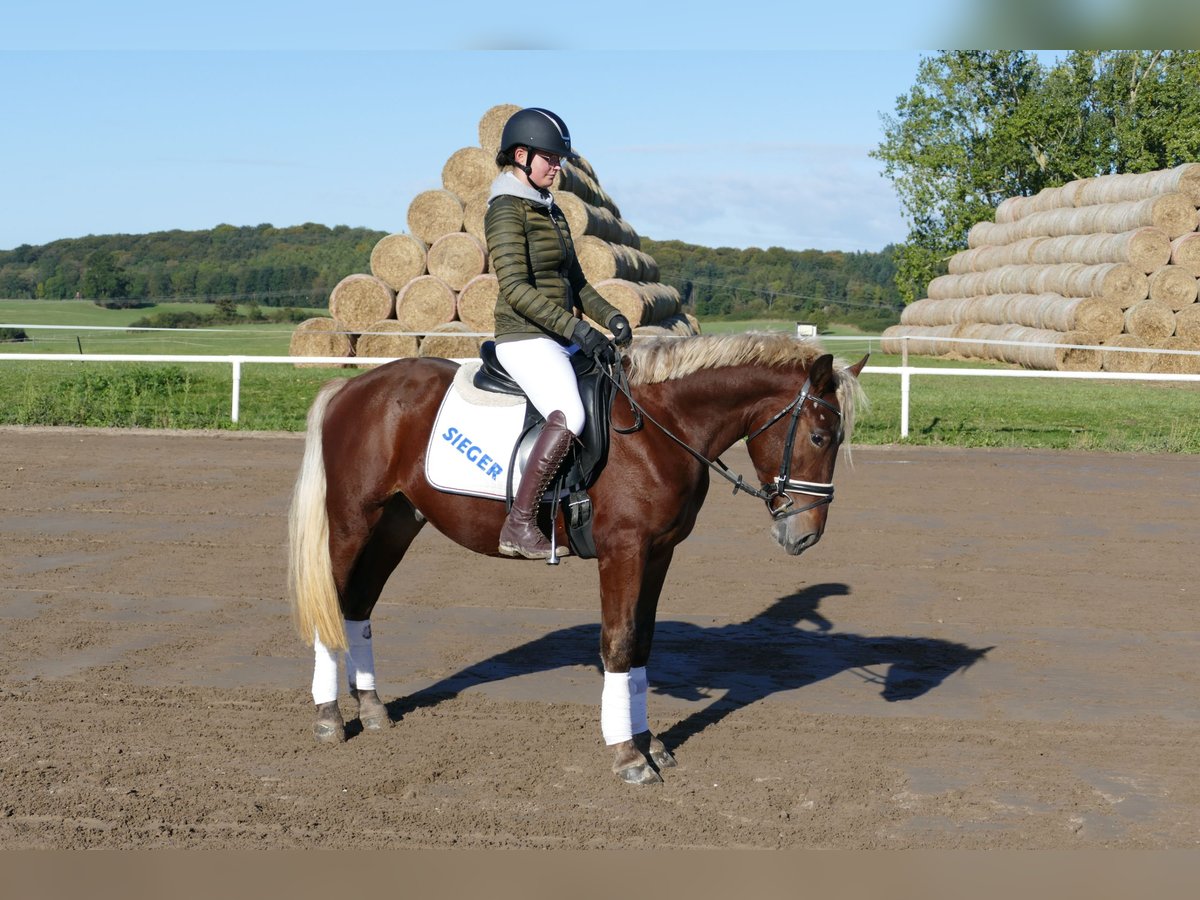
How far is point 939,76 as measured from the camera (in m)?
41.5

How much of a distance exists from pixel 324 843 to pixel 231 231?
2317 inches

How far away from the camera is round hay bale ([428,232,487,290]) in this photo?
65.6 feet

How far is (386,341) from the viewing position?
19953 mm

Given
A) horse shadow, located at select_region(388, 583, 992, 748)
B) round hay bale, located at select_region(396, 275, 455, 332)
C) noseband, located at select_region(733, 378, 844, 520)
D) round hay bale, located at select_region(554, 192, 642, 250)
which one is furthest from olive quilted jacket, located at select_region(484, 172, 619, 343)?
round hay bale, located at select_region(396, 275, 455, 332)

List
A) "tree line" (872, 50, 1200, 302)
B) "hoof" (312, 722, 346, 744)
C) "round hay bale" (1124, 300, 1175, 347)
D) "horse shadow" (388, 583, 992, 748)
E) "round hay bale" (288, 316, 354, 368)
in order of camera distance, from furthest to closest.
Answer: "tree line" (872, 50, 1200, 302) < "round hay bale" (1124, 300, 1175, 347) < "round hay bale" (288, 316, 354, 368) < "horse shadow" (388, 583, 992, 748) < "hoof" (312, 722, 346, 744)

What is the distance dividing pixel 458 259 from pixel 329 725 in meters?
15.4

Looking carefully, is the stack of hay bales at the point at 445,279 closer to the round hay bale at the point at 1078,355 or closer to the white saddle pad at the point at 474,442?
the round hay bale at the point at 1078,355

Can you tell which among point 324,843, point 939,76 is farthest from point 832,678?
point 939,76

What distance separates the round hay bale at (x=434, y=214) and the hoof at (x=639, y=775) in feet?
54.2

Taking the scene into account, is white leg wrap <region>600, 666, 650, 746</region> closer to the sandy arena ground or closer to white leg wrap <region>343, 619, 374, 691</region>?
the sandy arena ground

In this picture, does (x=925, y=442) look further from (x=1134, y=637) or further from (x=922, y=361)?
(x=922, y=361)

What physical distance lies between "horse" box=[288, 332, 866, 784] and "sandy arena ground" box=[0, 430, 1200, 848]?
0.33m

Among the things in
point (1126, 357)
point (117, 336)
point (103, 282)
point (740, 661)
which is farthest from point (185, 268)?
point (740, 661)

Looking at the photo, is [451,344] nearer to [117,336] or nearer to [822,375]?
[822,375]
